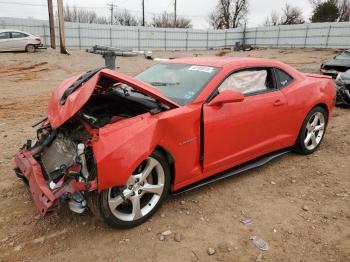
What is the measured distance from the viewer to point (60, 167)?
2.97m

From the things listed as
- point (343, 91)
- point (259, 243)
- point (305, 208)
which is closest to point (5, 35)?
point (343, 91)

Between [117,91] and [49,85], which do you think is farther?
[49,85]

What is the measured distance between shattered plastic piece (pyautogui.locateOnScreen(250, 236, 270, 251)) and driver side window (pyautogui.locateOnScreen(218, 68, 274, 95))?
5.25ft

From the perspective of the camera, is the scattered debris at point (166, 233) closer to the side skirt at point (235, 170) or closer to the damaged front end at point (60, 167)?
the side skirt at point (235, 170)

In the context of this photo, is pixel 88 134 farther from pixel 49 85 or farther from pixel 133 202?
pixel 49 85

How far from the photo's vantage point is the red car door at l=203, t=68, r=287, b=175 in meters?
3.46

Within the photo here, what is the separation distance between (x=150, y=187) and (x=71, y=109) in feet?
3.34

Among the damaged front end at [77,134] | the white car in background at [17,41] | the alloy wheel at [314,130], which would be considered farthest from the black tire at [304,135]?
the white car in background at [17,41]

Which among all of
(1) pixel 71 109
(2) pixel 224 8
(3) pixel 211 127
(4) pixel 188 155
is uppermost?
(2) pixel 224 8

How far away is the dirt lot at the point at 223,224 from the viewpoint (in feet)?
9.13

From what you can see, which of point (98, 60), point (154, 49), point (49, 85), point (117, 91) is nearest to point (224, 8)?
point (154, 49)

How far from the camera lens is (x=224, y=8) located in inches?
2237

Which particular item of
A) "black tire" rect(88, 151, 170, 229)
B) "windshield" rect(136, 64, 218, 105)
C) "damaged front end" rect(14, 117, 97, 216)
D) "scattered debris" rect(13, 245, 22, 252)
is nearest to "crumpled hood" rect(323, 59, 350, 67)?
"windshield" rect(136, 64, 218, 105)

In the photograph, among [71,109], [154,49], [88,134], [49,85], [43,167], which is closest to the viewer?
[71,109]
